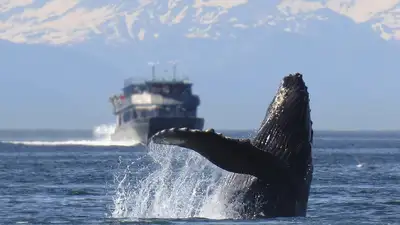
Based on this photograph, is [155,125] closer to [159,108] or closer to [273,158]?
[159,108]

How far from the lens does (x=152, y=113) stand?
108 m

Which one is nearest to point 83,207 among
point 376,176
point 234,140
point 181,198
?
point 181,198

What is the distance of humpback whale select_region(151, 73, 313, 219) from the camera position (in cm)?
1750

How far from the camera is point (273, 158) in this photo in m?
17.9

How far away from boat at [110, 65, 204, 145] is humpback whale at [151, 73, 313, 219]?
80859 millimetres

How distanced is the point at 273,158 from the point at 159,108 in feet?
292

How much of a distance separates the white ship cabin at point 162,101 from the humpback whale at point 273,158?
85.5 m

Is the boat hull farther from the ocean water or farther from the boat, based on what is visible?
the ocean water

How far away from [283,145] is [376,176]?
74.8 ft

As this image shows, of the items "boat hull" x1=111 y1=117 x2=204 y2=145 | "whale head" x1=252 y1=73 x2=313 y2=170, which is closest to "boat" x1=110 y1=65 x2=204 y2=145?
"boat hull" x1=111 y1=117 x2=204 y2=145

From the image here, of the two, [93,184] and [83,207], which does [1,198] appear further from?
[93,184]

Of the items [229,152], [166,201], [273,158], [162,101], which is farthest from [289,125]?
[162,101]

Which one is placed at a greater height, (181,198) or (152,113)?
(152,113)

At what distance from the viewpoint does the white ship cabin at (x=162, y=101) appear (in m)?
106
